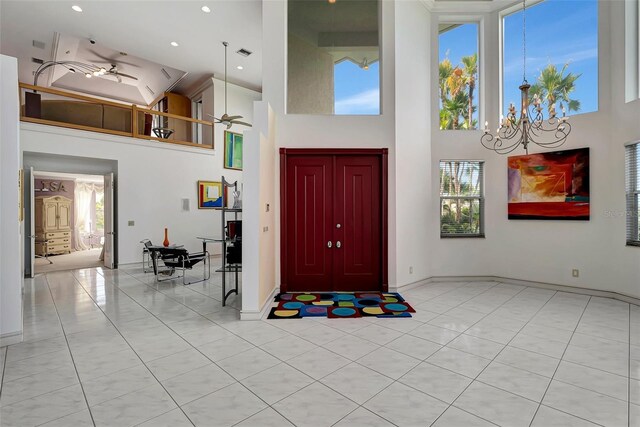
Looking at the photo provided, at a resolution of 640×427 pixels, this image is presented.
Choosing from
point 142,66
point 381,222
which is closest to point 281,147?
point 381,222

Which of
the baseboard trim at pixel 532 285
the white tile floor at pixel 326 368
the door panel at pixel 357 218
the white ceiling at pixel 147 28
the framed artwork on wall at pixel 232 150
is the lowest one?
the white tile floor at pixel 326 368

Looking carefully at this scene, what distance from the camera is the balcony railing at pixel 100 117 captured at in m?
6.53

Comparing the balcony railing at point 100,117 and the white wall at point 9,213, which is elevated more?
the balcony railing at point 100,117

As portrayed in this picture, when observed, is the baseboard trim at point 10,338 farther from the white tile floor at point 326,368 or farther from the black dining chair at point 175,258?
the black dining chair at point 175,258

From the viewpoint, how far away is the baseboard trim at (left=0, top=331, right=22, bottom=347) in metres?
3.17

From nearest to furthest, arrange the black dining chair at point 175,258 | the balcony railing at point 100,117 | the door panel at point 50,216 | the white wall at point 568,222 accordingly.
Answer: the white wall at point 568,222
the black dining chair at point 175,258
the balcony railing at point 100,117
the door panel at point 50,216

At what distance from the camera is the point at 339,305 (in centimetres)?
448

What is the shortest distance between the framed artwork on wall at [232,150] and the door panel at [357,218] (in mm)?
5502

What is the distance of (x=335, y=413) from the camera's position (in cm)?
209

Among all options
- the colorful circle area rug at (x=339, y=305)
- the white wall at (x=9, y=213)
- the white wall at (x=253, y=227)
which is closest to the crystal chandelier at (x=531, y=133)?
the colorful circle area rug at (x=339, y=305)

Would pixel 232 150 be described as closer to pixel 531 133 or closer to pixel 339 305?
pixel 339 305

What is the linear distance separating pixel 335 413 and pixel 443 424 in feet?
2.24

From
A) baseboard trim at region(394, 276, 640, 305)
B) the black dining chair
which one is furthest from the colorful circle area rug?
the black dining chair

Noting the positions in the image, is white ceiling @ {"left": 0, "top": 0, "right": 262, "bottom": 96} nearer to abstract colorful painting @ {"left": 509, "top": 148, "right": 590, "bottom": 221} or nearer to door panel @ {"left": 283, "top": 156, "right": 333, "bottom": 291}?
door panel @ {"left": 283, "top": 156, "right": 333, "bottom": 291}
